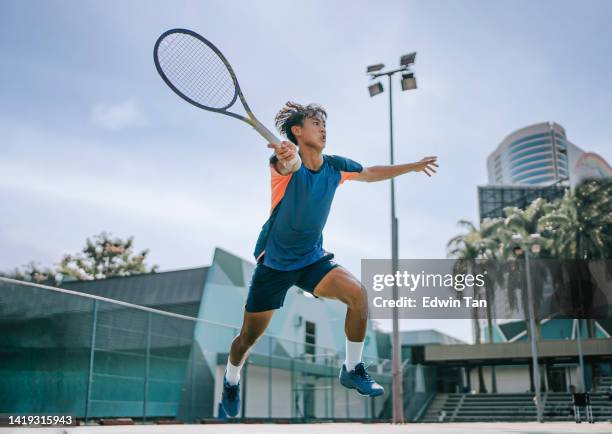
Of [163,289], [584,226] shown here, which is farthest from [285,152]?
[584,226]

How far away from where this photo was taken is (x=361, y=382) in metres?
5.26

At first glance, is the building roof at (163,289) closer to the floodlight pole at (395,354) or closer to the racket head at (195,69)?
the floodlight pole at (395,354)

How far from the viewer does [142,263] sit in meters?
55.1

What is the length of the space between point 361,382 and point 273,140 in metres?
2.03

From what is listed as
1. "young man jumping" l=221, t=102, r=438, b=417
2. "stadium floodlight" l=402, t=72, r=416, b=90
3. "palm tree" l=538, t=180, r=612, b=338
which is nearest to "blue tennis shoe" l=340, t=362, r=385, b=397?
"young man jumping" l=221, t=102, r=438, b=417

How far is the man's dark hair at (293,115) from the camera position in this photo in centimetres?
579

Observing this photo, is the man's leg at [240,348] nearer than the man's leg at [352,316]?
No

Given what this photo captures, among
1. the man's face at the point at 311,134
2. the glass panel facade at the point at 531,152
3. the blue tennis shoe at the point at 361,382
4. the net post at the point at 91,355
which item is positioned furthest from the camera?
the glass panel facade at the point at 531,152

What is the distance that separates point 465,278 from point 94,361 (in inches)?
1355

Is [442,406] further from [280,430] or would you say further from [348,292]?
[348,292]

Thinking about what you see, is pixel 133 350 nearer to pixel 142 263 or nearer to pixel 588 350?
pixel 588 350

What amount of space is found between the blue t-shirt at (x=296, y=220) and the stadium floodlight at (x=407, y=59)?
1499cm

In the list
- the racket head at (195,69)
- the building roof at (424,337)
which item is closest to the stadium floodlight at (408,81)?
the racket head at (195,69)

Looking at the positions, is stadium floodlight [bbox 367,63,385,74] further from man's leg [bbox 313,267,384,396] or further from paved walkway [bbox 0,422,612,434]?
man's leg [bbox 313,267,384,396]
